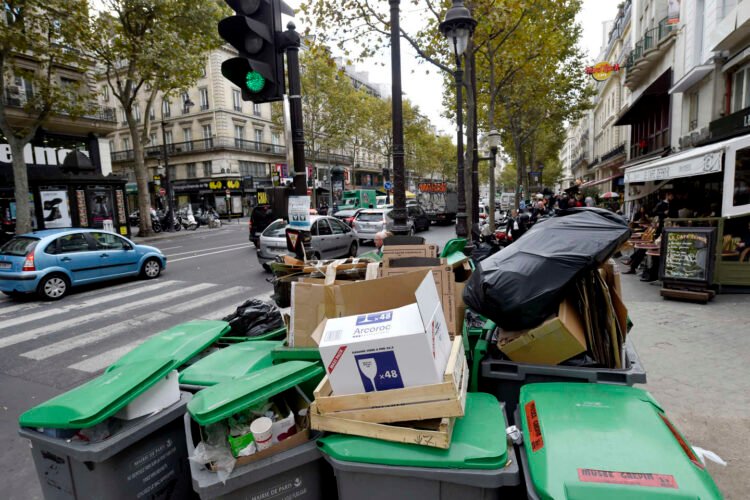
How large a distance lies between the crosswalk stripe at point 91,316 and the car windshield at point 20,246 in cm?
227

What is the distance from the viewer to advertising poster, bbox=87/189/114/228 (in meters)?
Answer: 18.9

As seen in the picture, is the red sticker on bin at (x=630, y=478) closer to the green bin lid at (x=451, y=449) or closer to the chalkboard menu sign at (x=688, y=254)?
the green bin lid at (x=451, y=449)

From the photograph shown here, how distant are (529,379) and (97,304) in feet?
28.5

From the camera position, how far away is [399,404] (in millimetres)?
2018

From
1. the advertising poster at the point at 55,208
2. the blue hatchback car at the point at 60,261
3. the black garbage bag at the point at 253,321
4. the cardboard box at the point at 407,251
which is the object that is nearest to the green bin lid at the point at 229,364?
the black garbage bag at the point at 253,321

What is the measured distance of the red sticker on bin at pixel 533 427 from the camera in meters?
1.84

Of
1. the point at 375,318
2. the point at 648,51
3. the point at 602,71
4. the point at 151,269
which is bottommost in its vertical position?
the point at 151,269

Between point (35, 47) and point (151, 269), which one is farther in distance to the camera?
point (35, 47)

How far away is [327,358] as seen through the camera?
207 centimetres

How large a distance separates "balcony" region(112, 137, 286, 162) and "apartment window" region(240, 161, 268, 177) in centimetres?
131

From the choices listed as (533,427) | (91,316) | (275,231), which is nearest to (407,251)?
(533,427)

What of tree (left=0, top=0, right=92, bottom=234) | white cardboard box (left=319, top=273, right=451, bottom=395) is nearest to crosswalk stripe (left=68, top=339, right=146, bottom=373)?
white cardboard box (left=319, top=273, right=451, bottom=395)

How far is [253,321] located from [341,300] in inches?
48.3

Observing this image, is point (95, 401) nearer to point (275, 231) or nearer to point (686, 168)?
point (275, 231)
